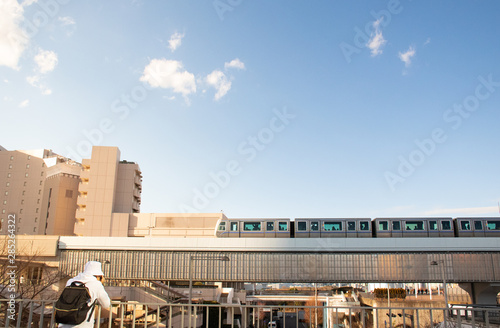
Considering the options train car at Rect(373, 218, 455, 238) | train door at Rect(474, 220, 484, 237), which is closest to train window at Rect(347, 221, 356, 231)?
train car at Rect(373, 218, 455, 238)

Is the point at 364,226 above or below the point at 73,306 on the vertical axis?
above

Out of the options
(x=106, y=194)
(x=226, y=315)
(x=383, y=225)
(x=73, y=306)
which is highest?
(x=106, y=194)

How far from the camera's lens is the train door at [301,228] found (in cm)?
3778

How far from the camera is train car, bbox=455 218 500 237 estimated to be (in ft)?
119

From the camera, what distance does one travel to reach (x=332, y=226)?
1490 inches

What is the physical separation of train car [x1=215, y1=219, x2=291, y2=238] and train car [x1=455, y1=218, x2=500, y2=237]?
15.6 m

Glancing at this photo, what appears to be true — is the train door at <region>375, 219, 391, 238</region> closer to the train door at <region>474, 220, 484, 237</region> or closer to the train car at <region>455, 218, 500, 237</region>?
the train car at <region>455, 218, 500, 237</region>

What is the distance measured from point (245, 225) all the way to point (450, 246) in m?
18.2

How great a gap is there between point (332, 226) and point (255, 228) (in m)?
7.22

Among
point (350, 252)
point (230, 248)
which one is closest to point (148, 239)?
point (230, 248)

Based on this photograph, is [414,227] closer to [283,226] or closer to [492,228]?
[492,228]

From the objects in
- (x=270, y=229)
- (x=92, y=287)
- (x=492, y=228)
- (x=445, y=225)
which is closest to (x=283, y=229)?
(x=270, y=229)

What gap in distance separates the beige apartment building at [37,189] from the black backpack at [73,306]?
237 ft

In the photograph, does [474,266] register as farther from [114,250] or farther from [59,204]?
[59,204]
